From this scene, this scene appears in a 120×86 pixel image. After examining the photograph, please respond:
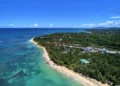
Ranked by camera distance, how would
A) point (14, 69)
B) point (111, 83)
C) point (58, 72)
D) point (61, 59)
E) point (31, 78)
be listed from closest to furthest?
point (111, 83) → point (31, 78) → point (58, 72) → point (14, 69) → point (61, 59)

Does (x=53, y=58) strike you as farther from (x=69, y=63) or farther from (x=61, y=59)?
(x=69, y=63)

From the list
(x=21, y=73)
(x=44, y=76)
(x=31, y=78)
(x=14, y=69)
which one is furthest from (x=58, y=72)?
(x=14, y=69)

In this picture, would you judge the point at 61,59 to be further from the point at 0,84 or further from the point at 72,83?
the point at 0,84

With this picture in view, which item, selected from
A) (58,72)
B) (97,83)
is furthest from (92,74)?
(58,72)

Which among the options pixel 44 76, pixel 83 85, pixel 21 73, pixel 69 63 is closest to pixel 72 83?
pixel 83 85


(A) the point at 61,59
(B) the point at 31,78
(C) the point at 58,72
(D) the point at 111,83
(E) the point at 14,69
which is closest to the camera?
(D) the point at 111,83

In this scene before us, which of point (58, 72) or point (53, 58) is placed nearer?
point (58, 72)

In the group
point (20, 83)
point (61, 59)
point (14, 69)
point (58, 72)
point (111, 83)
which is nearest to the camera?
point (111, 83)

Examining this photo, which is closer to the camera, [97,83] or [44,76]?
[97,83]

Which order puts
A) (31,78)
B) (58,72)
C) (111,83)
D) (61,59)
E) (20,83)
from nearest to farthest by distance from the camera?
1. (111,83)
2. (20,83)
3. (31,78)
4. (58,72)
5. (61,59)
